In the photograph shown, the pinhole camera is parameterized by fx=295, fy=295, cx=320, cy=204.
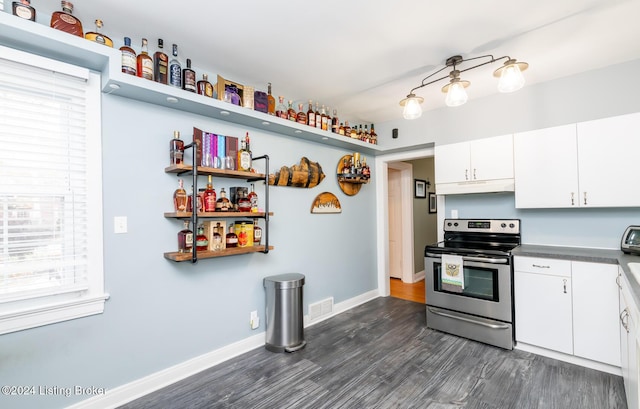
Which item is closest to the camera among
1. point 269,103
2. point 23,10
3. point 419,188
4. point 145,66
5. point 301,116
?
point 23,10

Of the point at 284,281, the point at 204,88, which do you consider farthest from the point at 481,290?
the point at 204,88

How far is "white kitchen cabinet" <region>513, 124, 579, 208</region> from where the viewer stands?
2.60m

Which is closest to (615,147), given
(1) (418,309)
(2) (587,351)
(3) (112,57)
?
(2) (587,351)

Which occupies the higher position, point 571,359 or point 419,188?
point 419,188

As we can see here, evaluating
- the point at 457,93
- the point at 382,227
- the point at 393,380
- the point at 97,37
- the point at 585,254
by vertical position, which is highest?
the point at 97,37

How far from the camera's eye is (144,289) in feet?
7.09

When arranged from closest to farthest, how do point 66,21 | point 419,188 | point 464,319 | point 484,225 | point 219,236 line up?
point 66,21, point 219,236, point 464,319, point 484,225, point 419,188

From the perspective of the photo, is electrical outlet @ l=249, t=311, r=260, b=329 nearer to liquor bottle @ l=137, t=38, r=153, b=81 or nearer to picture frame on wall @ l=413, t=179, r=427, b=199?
liquor bottle @ l=137, t=38, r=153, b=81

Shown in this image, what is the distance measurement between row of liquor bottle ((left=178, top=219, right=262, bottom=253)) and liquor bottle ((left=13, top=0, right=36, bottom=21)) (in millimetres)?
1456

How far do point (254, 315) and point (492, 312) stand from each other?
2216mm

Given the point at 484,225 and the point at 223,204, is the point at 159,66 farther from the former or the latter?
the point at 484,225

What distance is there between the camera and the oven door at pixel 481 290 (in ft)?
8.70

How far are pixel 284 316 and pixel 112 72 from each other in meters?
2.25

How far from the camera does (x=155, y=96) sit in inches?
82.5
